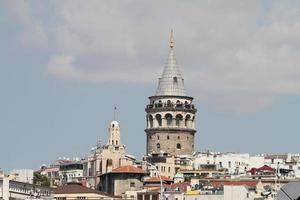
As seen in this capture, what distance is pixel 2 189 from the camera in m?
109

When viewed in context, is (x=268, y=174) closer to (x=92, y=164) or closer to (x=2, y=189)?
(x=92, y=164)

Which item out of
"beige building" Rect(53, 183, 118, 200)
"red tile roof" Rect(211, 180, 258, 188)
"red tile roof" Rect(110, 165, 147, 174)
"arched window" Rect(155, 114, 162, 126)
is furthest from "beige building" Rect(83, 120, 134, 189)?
"beige building" Rect(53, 183, 118, 200)

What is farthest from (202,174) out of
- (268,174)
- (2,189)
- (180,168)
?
(2,189)

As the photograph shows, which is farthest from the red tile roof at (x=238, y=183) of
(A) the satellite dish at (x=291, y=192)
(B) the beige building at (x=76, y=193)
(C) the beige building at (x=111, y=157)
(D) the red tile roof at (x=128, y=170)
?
(A) the satellite dish at (x=291, y=192)

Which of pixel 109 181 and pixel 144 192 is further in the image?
pixel 109 181

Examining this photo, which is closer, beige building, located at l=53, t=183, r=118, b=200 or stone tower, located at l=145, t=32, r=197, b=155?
beige building, located at l=53, t=183, r=118, b=200

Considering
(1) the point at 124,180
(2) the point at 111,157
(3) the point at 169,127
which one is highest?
(3) the point at 169,127

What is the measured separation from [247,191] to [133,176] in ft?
167

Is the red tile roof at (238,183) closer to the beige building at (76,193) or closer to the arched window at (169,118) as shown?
the beige building at (76,193)

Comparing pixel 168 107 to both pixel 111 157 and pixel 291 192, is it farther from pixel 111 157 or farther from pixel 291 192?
pixel 291 192

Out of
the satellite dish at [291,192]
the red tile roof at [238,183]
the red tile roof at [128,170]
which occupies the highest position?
the red tile roof at [128,170]

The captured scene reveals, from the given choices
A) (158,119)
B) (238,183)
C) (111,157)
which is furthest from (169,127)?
(238,183)

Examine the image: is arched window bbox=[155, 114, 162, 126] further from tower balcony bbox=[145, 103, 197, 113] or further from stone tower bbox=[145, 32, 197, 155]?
tower balcony bbox=[145, 103, 197, 113]

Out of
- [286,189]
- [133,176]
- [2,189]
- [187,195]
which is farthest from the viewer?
[133,176]
